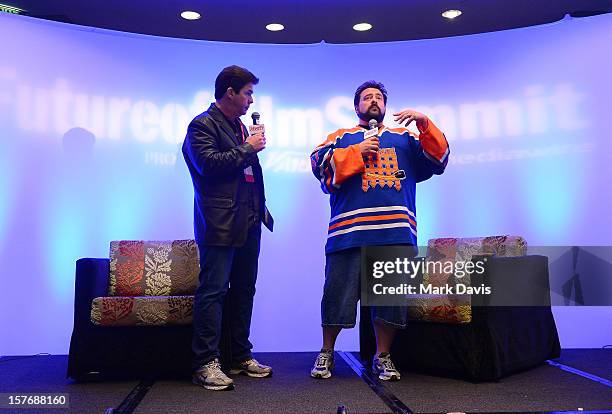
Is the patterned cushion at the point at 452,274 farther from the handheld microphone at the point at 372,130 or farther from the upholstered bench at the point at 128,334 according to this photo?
the upholstered bench at the point at 128,334

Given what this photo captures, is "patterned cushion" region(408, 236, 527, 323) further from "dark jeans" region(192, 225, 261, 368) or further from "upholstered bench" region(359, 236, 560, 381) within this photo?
"dark jeans" region(192, 225, 261, 368)

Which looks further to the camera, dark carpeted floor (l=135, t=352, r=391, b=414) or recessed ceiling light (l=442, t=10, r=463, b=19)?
recessed ceiling light (l=442, t=10, r=463, b=19)

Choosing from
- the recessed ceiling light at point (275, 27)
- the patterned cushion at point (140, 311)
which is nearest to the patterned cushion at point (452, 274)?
the patterned cushion at point (140, 311)

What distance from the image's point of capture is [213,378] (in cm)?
241

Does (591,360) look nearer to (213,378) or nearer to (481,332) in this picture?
(481,332)

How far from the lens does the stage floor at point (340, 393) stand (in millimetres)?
2096

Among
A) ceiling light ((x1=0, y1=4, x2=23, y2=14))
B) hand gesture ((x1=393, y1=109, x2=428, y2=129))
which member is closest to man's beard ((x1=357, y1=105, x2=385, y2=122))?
hand gesture ((x1=393, y1=109, x2=428, y2=129))

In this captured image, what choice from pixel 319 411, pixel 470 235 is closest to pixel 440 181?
pixel 470 235

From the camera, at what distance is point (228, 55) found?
14.5ft

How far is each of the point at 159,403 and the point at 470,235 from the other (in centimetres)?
280

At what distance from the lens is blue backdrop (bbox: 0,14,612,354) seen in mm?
3818

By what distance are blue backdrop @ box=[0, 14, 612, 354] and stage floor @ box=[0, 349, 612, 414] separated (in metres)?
1.09

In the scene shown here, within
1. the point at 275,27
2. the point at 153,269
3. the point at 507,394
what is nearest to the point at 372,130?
the point at 507,394

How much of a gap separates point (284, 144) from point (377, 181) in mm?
1795
